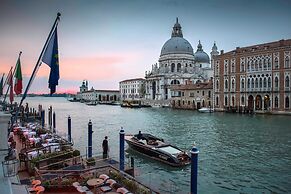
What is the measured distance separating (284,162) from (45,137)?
13021mm

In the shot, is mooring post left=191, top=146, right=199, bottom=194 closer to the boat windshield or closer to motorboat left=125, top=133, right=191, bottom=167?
motorboat left=125, top=133, right=191, bottom=167

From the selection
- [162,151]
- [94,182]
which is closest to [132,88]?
[162,151]

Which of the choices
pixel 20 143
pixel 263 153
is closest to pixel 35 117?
pixel 20 143

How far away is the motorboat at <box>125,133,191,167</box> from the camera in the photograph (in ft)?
46.9

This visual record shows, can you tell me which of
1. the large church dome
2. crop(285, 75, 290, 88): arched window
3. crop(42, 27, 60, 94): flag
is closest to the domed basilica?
the large church dome

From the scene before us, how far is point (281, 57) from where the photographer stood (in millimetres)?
46875

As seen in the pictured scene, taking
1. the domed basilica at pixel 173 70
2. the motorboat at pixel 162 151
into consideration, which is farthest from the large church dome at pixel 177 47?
the motorboat at pixel 162 151

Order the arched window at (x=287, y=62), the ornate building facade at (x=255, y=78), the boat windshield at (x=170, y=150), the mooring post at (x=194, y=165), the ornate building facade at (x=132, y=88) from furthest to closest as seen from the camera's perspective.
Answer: the ornate building facade at (x=132, y=88)
the ornate building facade at (x=255, y=78)
the arched window at (x=287, y=62)
the boat windshield at (x=170, y=150)
the mooring post at (x=194, y=165)

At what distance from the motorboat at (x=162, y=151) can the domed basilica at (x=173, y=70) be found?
250 feet

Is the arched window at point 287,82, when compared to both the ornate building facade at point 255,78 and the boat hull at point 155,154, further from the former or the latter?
the boat hull at point 155,154

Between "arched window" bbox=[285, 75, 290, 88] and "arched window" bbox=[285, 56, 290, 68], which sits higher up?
"arched window" bbox=[285, 56, 290, 68]

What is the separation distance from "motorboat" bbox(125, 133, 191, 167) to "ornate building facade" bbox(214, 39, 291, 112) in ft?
120

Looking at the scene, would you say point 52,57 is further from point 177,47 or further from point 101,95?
point 101,95

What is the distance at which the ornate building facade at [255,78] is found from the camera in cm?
4684
